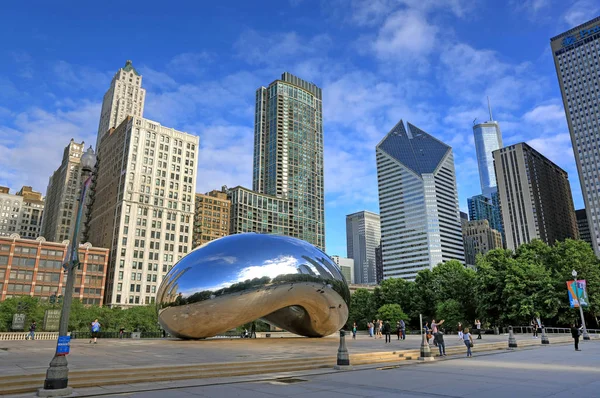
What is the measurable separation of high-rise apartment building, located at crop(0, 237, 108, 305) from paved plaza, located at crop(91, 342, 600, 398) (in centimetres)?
9246

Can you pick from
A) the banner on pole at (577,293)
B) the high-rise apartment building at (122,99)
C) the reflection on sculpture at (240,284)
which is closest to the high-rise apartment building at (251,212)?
the high-rise apartment building at (122,99)

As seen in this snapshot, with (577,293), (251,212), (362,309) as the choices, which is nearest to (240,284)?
(577,293)

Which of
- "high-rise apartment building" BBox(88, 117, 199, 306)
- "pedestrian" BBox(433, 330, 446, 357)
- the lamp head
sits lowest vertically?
"pedestrian" BBox(433, 330, 446, 357)

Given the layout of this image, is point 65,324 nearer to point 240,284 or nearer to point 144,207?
point 240,284

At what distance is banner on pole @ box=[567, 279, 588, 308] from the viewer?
35.3 meters

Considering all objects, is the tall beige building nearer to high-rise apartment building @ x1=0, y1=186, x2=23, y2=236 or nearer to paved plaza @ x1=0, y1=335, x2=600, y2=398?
high-rise apartment building @ x1=0, y1=186, x2=23, y2=236

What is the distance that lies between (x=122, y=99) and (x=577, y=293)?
18148 cm

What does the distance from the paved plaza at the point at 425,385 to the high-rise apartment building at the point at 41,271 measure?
92.5 m

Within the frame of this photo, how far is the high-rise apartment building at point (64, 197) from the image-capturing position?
146000 millimetres

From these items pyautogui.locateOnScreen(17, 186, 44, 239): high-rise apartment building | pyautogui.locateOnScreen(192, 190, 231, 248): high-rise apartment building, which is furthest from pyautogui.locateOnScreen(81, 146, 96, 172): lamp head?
pyautogui.locateOnScreen(17, 186, 44, 239): high-rise apartment building

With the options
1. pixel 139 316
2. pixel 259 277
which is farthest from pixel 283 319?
pixel 139 316

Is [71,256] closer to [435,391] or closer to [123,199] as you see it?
[435,391]

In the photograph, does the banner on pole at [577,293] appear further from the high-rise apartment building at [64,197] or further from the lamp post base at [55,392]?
the high-rise apartment building at [64,197]

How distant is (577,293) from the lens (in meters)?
35.8
